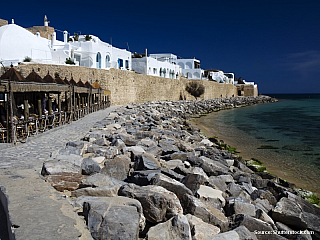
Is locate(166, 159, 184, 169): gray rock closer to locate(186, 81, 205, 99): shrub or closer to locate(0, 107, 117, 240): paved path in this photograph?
locate(0, 107, 117, 240): paved path

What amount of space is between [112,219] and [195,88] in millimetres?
44121

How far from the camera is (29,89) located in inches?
321

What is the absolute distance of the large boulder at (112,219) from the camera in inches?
101

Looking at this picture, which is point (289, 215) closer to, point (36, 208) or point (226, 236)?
point (226, 236)

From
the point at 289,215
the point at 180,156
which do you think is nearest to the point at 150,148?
the point at 180,156

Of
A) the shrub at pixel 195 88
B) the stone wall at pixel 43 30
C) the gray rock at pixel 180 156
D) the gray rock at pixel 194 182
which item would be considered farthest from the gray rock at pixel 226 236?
the shrub at pixel 195 88

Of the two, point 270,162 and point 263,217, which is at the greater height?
point 263,217

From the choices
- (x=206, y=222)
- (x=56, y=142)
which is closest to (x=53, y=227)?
(x=206, y=222)

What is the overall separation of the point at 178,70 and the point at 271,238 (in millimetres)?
43886

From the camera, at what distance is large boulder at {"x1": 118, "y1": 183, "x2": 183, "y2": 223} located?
3213 millimetres

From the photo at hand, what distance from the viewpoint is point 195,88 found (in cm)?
4581

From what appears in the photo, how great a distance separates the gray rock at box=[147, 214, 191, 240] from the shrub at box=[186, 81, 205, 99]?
4334 cm

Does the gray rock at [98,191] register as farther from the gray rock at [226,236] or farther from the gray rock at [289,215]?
the gray rock at [289,215]

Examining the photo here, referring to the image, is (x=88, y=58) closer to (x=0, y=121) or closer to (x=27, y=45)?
(x=27, y=45)
